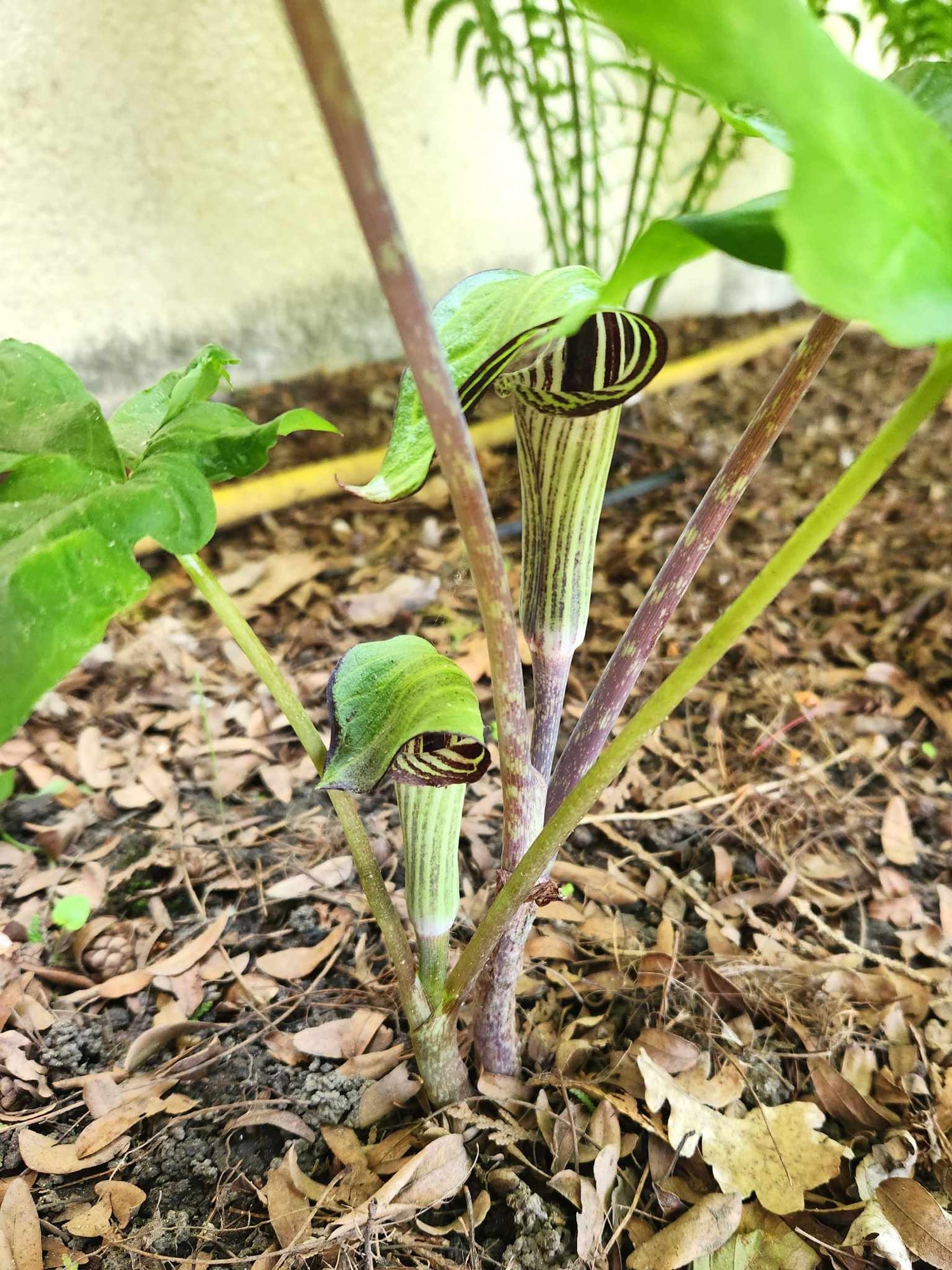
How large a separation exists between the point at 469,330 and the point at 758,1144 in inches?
25.1

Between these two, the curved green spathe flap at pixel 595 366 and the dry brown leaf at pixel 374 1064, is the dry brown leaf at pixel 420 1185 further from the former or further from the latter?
the curved green spathe flap at pixel 595 366

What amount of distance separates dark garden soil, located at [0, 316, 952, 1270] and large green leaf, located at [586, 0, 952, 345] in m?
0.38

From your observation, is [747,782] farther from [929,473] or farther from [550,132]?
[550,132]

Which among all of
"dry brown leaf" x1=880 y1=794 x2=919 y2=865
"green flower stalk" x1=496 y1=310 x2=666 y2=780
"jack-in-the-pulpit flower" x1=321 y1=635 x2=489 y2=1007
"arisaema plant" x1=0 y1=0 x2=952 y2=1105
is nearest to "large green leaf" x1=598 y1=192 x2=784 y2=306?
"arisaema plant" x1=0 y1=0 x2=952 y2=1105

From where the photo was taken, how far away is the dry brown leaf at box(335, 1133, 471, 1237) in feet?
1.89

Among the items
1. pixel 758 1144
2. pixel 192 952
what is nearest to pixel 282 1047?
pixel 192 952

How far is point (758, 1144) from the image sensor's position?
2.10 feet

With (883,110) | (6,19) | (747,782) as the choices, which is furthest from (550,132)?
(883,110)

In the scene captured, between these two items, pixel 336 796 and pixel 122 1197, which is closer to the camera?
pixel 336 796

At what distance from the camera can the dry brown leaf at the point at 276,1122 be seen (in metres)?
0.66

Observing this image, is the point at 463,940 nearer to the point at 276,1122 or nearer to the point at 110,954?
the point at 276,1122

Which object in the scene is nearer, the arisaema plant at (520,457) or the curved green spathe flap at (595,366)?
the arisaema plant at (520,457)

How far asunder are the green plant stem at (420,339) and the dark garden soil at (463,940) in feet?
0.65

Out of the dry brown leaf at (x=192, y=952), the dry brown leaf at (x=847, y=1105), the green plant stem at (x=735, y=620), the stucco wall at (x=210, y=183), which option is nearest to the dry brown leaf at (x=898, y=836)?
the dry brown leaf at (x=847, y=1105)
